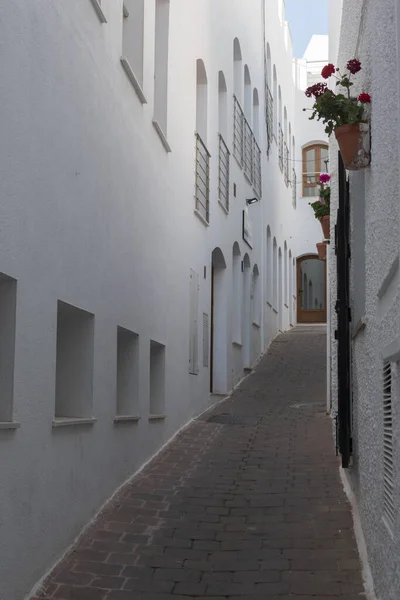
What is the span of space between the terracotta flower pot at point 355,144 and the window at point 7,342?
2433mm

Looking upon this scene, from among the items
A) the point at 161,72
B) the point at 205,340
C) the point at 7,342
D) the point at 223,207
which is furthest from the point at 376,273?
the point at 223,207

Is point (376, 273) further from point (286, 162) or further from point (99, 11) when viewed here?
point (286, 162)

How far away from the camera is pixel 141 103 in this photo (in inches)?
352

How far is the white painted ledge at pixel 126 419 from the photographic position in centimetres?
787

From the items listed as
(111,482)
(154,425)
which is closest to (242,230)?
(154,425)

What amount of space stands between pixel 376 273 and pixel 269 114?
17095 mm

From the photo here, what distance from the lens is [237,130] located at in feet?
52.9

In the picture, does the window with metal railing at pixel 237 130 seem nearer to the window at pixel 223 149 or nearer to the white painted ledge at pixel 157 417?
the window at pixel 223 149

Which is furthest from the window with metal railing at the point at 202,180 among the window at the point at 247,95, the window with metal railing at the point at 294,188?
the window with metal railing at the point at 294,188

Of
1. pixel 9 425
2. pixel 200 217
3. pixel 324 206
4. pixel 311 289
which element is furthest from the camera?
pixel 311 289

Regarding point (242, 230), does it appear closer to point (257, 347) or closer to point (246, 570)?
point (257, 347)

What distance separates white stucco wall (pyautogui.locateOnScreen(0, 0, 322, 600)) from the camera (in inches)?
200

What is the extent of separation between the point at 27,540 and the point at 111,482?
2443 millimetres

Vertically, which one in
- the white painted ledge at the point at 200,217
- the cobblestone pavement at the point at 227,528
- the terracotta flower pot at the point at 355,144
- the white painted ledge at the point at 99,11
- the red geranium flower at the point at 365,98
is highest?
the white painted ledge at the point at 99,11
